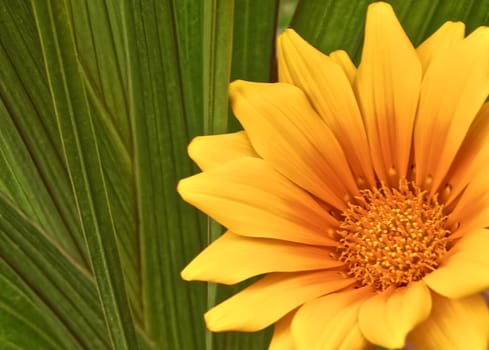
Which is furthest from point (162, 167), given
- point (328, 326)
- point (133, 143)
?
point (328, 326)

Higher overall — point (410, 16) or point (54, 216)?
point (410, 16)

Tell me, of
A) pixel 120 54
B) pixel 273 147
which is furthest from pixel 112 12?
pixel 273 147

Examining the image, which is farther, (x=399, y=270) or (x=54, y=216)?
(x=54, y=216)

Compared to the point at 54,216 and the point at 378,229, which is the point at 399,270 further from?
the point at 54,216

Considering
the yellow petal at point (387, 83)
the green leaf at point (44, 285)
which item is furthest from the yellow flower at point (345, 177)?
the green leaf at point (44, 285)

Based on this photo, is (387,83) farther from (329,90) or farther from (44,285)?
(44,285)

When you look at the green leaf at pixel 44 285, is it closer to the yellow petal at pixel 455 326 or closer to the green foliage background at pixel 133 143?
the green foliage background at pixel 133 143

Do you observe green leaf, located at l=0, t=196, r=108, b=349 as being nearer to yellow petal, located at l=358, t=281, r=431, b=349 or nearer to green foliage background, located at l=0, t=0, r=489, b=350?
green foliage background, located at l=0, t=0, r=489, b=350
